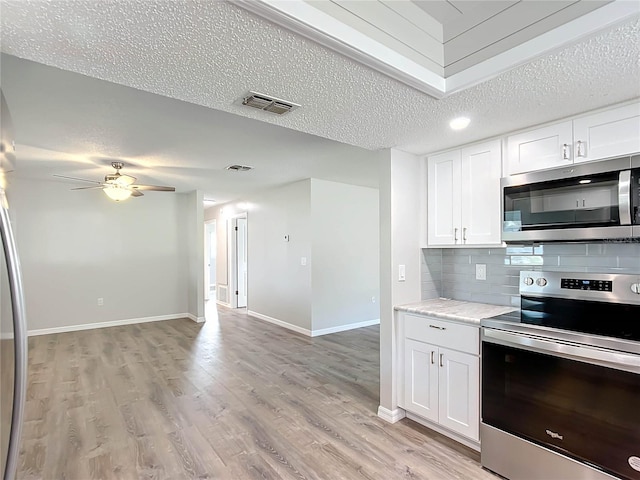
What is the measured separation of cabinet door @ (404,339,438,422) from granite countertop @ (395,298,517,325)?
0.25 meters

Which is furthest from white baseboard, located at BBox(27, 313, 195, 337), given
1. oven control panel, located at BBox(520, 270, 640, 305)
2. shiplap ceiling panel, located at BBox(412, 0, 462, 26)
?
shiplap ceiling panel, located at BBox(412, 0, 462, 26)

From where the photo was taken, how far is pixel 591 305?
2.09 m

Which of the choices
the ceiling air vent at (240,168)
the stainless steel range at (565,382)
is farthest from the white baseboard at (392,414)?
the ceiling air vent at (240,168)

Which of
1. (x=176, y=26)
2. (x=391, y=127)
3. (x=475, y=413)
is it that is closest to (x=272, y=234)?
(x=391, y=127)

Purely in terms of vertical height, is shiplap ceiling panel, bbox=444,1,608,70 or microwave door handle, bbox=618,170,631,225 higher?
shiplap ceiling panel, bbox=444,1,608,70

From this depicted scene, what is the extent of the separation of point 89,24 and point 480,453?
3045mm

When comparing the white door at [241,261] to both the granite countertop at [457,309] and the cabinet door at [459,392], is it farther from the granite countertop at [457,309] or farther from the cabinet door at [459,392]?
the cabinet door at [459,392]

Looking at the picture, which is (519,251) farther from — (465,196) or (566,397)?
(566,397)

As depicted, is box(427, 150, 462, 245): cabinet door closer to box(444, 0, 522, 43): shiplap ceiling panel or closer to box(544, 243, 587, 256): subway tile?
box(544, 243, 587, 256): subway tile

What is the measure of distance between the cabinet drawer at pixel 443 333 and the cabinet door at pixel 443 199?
67cm

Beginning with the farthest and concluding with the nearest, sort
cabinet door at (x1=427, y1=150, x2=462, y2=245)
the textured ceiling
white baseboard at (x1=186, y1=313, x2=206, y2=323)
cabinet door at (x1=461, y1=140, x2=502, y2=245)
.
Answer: white baseboard at (x1=186, y1=313, x2=206, y2=323), cabinet door at (x1=427, y1=150, x2=462, y2=245), cabinet door at (x1=461, y1=140, x2=502, y2=245), the textured ceiling

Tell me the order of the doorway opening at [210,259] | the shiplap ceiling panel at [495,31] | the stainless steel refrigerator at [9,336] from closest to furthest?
1. the stainless steel refrigerator at [9,336]
2. the shiplap ceiling panel at [495,31]
3. the doorway opening at [210,259]

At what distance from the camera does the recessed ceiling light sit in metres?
2.22

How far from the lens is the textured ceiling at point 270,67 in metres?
1.24
